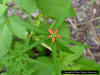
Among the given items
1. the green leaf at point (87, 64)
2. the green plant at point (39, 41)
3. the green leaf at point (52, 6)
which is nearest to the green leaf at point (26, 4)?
the green plant at point (39, 41)

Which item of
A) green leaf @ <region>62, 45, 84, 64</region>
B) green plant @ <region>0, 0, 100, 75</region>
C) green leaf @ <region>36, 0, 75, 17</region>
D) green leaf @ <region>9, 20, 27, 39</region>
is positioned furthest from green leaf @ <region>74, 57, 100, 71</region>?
green leaf @ <region>9, 20, 27, 39</region>

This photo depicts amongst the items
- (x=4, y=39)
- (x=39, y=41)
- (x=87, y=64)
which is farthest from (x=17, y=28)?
(x=87, y=64)

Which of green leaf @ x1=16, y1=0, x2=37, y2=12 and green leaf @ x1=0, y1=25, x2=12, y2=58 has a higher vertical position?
green leaf @ x1=16, y1=0, x2=37, y2=12

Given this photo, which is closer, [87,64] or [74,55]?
[74,55]

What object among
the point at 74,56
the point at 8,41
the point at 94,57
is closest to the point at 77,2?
the point at 94,57

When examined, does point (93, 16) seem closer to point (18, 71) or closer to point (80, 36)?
point (80, 36)

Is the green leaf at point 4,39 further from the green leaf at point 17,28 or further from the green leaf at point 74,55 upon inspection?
the green leaf at point 74,55

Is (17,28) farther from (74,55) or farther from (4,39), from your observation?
(74,55)

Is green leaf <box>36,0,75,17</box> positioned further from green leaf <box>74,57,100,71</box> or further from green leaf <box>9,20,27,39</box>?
green leaf <box>74,57,100,71</box>
